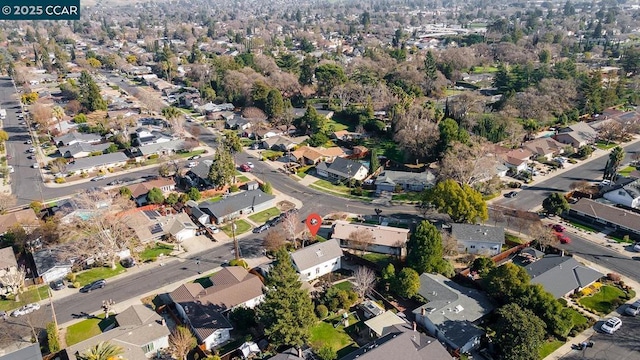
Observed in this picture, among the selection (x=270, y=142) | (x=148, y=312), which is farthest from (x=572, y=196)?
(x=148, y=312)

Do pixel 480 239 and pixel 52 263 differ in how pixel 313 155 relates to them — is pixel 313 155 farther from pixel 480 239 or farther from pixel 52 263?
pixel 52 263

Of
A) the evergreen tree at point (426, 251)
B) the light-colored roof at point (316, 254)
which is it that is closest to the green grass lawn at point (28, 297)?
the light-colored roof at point (316, 254)

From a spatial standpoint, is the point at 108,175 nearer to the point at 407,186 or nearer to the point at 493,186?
the point at 407,186

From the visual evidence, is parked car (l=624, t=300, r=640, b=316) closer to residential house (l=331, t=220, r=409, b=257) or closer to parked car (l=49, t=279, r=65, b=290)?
residential house (l=331, t=220, r=409, b=257)

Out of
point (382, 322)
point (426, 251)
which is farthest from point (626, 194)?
point (382, 322)

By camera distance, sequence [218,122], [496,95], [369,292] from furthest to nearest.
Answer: [496,95], [218,122], [369,292]

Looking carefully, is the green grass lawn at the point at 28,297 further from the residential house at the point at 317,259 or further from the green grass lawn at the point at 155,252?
the residential house at the point at 317,259
